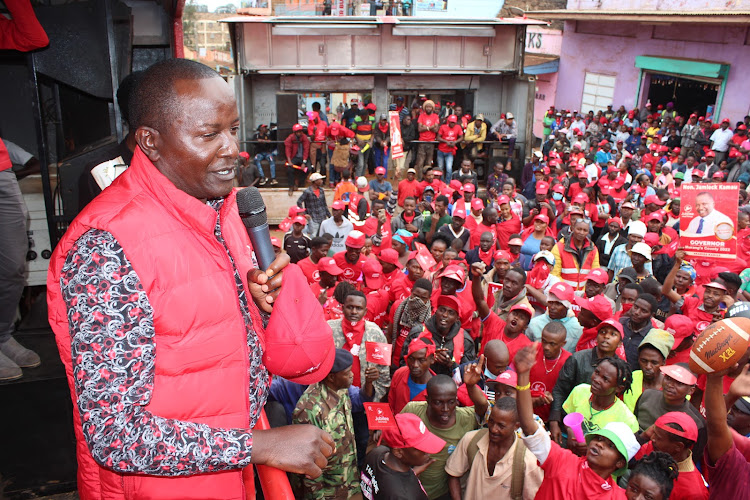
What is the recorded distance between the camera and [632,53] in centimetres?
2155

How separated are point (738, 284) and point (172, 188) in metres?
5.95

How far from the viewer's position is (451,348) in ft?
16.8

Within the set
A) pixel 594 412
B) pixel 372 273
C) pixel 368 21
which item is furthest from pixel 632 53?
pixel 594 412

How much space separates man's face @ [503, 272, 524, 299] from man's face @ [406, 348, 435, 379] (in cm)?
160

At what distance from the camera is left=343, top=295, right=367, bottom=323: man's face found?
516cm

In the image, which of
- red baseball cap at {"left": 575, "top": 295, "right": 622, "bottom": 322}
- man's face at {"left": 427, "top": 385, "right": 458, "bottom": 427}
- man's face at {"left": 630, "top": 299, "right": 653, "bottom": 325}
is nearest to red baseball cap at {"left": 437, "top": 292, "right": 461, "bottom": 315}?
red baseball cap at {"left": 575, "top": 295, "right": 622, "bottom": 322}

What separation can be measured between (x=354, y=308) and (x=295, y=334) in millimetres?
3419

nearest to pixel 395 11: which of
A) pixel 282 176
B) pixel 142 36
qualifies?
pixel 282 176

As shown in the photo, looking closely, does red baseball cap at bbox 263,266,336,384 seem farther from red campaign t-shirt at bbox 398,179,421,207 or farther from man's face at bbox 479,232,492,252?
red campaign t-shirt at bbox 398,179,421,207

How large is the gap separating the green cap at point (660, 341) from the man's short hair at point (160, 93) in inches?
162

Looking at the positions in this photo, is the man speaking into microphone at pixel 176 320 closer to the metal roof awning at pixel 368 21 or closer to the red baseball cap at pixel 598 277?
the red baseball cap at pixel 598 277

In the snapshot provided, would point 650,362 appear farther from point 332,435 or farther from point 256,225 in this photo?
point 256,225

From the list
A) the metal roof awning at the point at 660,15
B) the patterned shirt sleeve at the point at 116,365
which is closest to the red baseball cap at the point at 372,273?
the patterned shirt sleeve at the point at 116,365

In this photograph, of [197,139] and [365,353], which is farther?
[365,353]
